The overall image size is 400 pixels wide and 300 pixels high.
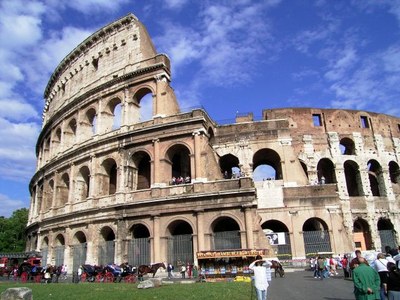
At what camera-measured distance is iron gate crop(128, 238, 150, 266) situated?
781 inches

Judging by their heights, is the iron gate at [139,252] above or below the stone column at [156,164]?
below

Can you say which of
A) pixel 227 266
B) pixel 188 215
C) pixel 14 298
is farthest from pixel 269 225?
pixel 14 298

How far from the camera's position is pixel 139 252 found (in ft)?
65.7

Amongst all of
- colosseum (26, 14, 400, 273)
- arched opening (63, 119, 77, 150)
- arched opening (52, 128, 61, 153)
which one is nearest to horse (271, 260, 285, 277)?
colosseum (26, 14, 400, 273)

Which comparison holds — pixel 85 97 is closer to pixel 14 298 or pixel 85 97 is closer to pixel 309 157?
pixel 309 157

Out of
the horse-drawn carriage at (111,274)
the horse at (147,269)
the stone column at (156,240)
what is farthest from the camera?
the stone column at (156,240)

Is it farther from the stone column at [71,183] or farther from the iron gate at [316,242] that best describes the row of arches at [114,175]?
the iron gate at [316,242]

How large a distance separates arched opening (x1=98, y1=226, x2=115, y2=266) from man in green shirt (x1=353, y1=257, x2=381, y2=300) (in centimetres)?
1728

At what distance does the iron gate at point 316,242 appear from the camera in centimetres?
2133

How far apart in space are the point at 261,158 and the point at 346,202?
21.7 feet

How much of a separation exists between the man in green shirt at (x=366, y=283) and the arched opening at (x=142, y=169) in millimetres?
17609

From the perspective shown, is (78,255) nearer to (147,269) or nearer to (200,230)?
(147,269)

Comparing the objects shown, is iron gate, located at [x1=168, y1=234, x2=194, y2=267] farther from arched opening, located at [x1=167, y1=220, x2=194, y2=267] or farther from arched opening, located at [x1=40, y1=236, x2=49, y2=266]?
arched opening, located at [x1=40, y1=236, x2=49, y2=266]

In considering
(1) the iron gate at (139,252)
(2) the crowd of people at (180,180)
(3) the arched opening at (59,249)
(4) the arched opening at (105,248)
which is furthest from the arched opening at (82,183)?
(2) the crowd of people at (180,180)
